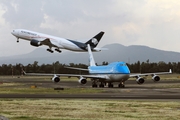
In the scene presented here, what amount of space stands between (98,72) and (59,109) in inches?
1634

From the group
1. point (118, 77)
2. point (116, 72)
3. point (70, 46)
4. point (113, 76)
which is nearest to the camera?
point (118, 77)

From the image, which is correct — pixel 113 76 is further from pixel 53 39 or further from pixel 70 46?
pixel 53 39

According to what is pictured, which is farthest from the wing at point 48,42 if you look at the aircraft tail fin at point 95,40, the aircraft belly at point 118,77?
the aircraft belly at point 118,77

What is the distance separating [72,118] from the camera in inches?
869

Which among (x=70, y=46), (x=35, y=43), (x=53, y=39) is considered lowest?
(x=70, y=46)

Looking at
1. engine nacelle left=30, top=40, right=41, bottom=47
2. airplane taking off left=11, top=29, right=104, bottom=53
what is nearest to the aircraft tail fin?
airplane taking off left=11, top=29, right=104, bottom=53

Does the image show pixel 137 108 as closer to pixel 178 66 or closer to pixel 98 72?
pixel 98 72

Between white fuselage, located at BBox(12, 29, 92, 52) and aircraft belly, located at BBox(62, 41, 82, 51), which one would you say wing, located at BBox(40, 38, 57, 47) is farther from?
aircraft belly, located at BBox(62, 41, 82, 51)

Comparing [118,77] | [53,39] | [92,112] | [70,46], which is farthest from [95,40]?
[92,112]

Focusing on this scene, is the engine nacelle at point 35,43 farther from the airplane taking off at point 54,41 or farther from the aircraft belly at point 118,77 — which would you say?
the aircraft belly at point 118,77

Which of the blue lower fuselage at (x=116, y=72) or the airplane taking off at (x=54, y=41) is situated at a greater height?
the airplane taking off at (x=54, y=41)

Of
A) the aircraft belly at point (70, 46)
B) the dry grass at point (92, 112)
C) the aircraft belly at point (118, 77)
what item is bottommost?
the dry grass at point (92, 112)

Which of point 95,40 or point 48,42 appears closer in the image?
point 48,42

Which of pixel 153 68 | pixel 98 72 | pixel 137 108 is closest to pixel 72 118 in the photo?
pixel 137 108
